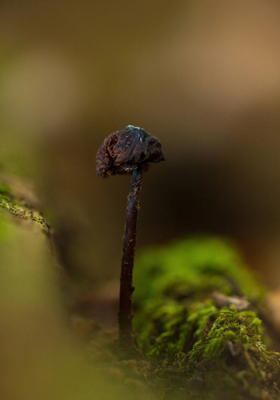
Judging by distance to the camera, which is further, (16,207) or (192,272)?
(192,272)

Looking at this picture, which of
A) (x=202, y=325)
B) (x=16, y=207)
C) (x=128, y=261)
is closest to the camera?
(x=16, y=207)

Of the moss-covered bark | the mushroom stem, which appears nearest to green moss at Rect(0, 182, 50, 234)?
the mushroom stem

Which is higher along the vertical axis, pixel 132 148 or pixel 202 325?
pixel 132 148

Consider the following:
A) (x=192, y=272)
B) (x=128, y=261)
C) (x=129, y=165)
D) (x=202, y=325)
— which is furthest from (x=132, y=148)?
(x=192, y=272)

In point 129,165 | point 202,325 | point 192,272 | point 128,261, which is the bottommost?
point 202,325

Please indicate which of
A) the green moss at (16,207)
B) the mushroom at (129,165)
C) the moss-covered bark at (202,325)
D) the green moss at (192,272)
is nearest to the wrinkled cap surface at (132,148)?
the mushroom at (129,165)

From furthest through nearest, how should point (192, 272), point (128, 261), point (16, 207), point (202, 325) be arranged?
point (192, 272), point (202, 325), point (128, 261), point (16, 207)

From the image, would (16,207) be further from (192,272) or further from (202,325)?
(192,272)
